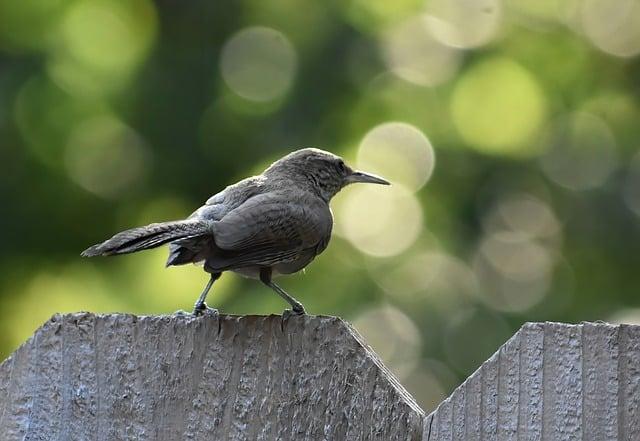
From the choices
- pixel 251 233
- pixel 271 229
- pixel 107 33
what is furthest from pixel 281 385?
pixel 107 33

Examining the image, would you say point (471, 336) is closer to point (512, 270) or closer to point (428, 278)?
point (428, 278)

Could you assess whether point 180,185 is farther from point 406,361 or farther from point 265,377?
point 265,377

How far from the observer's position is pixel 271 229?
12.1ft

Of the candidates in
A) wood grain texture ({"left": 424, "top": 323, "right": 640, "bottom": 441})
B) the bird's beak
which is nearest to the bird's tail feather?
wood grain texture ({"left": 424, "top": 323, "right": 640, "bottom": 441})

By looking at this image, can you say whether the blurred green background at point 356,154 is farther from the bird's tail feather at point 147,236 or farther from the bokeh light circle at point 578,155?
the bird's tail feather at point 147,236

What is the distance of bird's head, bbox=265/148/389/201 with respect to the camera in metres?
4.65

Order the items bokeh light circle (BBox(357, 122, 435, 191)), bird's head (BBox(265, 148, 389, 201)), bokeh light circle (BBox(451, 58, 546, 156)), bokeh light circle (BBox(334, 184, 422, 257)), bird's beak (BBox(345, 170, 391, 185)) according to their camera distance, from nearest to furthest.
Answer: bird's head (BBox(265, 148, 389, 201)) → bird's beak (BBox(345, 170, 391, 185)) → bokeh light circle (BBox(334, 184, 422, 257)) → bokeh light circle (BBox(357, 122, 435, 191)) → bokeh light circle (BBox(451, 58, 546, 156))

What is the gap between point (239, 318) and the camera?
2674mm

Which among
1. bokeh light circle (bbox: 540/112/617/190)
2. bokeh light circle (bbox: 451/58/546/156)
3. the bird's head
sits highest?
the bird's head

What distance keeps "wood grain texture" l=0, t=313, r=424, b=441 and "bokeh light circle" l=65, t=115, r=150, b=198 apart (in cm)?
433

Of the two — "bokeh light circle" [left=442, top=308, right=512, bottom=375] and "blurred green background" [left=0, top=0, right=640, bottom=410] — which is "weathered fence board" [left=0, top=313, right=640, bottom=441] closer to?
"blurred green background" [left=0, top=0, right=640, bottom=410]

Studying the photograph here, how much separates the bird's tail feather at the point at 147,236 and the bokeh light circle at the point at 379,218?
295cm

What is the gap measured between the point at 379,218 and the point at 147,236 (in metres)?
3.77

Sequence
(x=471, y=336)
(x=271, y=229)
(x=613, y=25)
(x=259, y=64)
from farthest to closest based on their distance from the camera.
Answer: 1. (x=613, y=25)
2. (x=259, y=64)
3. (x=471, y=336)
4. (x=271, y=229)
